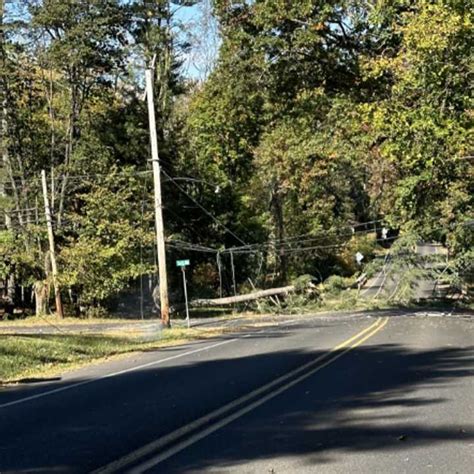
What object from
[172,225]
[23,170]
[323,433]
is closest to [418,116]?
[323,433]

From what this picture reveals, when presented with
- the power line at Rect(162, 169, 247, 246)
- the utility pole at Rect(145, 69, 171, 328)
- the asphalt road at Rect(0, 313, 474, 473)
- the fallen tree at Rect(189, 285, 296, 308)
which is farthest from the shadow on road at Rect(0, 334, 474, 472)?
the power line at Rect(162, 169, 247, 246)

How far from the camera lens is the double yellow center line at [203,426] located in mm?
6582

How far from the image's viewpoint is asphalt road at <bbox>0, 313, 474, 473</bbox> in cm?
659

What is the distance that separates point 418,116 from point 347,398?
41.7 feet

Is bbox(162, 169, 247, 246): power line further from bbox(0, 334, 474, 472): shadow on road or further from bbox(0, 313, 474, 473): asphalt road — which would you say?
bbox(0, 334, 474, 472): shadow on road

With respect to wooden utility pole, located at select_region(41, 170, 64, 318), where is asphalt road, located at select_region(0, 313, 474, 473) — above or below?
below

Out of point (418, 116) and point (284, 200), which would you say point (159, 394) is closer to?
point (418, 116)

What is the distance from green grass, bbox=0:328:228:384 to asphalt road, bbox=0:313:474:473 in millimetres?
1384

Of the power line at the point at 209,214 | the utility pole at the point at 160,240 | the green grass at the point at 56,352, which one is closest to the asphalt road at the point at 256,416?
the green grass at the point at 56,352

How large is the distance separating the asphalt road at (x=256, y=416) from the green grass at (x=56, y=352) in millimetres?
1384

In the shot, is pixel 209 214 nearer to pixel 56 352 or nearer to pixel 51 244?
pixel 51 244

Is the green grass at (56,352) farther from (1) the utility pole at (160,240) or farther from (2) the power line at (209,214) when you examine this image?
(2) the power line at (209,214)

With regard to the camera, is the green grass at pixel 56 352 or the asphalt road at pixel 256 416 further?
the green grass at pixel 56 352

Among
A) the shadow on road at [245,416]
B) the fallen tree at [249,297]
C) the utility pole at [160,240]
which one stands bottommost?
the shadow on road at [245,416]
